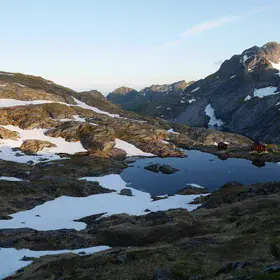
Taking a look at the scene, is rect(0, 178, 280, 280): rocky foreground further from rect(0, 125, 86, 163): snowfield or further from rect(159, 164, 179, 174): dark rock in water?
rect(0, 125, 86, 163): snowfield

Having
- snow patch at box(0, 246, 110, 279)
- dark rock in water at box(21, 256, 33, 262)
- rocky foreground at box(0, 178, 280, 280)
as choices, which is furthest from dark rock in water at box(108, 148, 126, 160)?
dark rock in water at box(21, 256, 33, 262)

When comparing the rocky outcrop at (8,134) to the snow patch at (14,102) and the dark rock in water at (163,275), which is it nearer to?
the snow patch at (14,102)

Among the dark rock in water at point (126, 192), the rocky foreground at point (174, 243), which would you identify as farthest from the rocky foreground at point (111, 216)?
the dark rock in water at point (126, 192)

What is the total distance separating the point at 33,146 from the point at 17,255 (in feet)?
278

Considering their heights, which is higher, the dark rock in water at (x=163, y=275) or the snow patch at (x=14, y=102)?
the snow patch at (x=14, y=102)

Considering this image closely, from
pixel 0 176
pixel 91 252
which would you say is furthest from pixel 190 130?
pixel 91 252

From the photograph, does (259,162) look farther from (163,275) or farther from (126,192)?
(163,275)

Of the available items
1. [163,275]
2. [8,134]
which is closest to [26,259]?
[163,275]

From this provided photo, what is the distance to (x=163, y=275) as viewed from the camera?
22.9 m

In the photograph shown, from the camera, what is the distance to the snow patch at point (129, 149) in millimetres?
127325

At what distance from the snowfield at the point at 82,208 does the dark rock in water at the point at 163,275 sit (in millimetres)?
31017

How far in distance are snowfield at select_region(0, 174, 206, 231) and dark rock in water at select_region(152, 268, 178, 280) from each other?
102 ft

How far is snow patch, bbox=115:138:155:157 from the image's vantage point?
12732 centimetres

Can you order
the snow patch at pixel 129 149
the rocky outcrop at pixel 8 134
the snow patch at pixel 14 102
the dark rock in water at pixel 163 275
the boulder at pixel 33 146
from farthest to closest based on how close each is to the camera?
the snow patch at pixel 14 102 → the snow patch at pixel 129 149 → the rocky outcrop at pixel 8 134 → the boulder at pixel 33 146 → the dark rock in water at pixel 163 275
